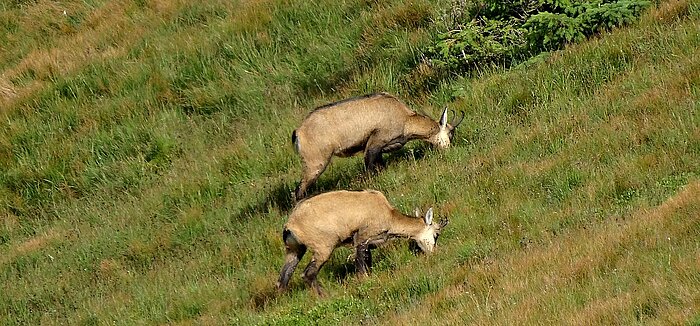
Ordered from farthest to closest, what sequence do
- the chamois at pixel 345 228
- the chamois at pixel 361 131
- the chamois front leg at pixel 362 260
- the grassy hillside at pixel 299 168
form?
the chamois at pixel 361 131, the chamois front leg at pixel 362 260, the chamois at pixel 345 228, the grassy hillside at pixel 299 168

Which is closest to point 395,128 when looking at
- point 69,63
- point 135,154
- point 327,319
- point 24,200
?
point 327,319

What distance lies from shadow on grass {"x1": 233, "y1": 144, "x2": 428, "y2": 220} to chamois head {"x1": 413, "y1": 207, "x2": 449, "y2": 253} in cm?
247

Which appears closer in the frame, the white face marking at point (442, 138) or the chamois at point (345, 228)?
the chamois at point (345, 228)

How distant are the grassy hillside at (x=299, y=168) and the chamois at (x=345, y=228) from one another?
23 cm

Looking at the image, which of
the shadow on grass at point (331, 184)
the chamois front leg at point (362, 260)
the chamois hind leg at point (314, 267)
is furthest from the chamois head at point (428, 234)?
the shadow on grass at point (331, 184)

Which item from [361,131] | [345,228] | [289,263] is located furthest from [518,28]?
[289,263]

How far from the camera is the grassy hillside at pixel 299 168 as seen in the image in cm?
1050

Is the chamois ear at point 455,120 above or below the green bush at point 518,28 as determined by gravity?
below

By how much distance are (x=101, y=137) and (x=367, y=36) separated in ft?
15.9

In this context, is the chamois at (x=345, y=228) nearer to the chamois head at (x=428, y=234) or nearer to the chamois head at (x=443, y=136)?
the chamois head at (x=428, y=234)

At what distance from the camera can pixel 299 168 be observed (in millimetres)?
15844

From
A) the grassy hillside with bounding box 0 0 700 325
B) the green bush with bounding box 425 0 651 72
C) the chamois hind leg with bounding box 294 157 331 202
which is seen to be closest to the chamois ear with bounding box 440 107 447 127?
the grassy hillside with bounding box 0 0 700 325

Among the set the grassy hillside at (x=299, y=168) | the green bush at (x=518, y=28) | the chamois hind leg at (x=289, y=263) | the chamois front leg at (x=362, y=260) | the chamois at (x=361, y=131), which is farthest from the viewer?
the green bush at (x=518, y=28)

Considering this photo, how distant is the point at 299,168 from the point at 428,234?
13.2 feet
